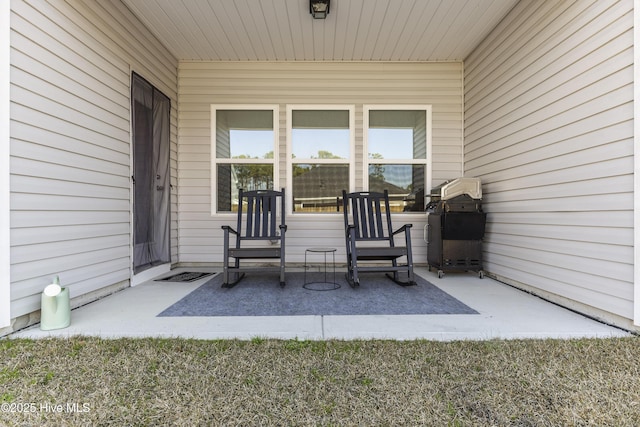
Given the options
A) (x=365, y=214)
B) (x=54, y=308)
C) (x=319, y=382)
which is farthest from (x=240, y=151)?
(x=319, y=382)

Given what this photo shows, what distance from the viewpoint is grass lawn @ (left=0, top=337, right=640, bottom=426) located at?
50.6 inches

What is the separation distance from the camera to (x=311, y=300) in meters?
2.88

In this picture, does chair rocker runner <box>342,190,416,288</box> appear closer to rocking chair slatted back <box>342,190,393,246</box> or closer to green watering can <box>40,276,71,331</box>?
rocking chair slatted back <box>342,190,393,246</box>

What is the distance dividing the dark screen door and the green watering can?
1276 millimetres

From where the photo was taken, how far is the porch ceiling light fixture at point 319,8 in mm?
3182

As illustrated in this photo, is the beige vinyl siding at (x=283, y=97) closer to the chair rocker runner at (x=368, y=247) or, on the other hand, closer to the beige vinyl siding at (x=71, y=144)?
the chair rocker runner at (x=368, y=247)

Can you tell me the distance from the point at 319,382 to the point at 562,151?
9.22 ft

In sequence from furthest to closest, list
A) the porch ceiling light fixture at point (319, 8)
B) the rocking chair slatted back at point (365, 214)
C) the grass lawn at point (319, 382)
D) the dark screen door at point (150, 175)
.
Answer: the rocking chair slatted back at point (365, 214)
the dark screen door at point (150, 175)
the porch ceiling light fixture at point (319, 8)
the grass lawn at point (319, 382)

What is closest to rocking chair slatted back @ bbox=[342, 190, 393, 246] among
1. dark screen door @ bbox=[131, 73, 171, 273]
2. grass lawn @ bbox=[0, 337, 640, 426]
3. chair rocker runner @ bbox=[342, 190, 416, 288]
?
chair rocker runner @ bbox=[342, 190, 416, 288]

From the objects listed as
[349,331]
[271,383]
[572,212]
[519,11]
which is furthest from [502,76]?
[271,383]

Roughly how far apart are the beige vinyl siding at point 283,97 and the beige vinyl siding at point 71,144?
1.01 m

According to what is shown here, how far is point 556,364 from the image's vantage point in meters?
1.67

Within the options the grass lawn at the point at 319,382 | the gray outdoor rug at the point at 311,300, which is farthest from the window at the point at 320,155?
the grass lawn at the point at 319,382

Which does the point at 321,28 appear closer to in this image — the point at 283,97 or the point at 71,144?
the point at 283,97
